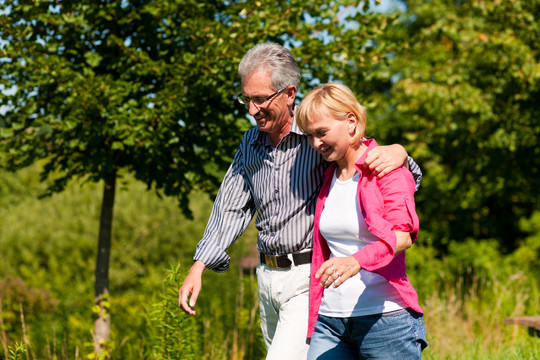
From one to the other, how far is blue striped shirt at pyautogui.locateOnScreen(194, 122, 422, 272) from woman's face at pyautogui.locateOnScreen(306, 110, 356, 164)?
282 mm

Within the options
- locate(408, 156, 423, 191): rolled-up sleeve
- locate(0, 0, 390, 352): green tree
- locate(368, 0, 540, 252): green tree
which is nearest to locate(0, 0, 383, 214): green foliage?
locate(0, 0, 390, 352): green tree

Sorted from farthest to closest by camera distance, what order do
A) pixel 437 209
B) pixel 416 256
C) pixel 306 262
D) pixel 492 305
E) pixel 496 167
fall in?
pixel 437 209, pixel 416 256, pixel 496 167, pixel 492 305, pixel 306 262

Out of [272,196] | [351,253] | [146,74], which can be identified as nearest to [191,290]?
[272,196]

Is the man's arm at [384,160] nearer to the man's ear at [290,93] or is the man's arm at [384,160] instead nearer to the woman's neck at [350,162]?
the woman's neck at [350,162]

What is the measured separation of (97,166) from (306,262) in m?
2.25

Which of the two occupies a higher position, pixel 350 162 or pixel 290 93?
pixel 290 93

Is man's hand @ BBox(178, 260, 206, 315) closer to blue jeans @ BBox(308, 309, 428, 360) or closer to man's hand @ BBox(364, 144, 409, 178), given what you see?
blue jeans @ BBox(308, 309, 428, 360)

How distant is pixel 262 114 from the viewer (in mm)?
2326

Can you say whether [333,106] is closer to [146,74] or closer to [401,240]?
[401,240]

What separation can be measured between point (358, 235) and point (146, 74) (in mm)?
2378

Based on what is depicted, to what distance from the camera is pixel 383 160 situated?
195 cm

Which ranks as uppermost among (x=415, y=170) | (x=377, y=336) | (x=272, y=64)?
(x=272, y=64)

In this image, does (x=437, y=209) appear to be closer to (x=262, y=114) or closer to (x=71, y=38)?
(x=71, y=38)

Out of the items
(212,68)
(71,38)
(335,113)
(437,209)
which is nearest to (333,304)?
(335,113)
